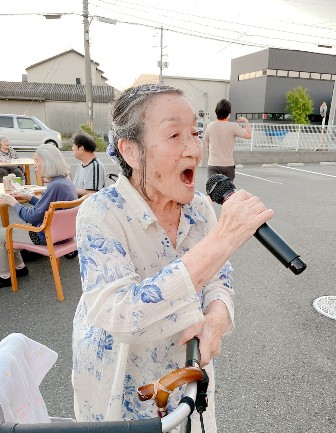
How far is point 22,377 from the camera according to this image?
1.03 m

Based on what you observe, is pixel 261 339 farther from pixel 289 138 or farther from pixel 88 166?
pixel 289 138

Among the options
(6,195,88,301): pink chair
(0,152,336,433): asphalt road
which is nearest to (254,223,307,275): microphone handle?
(0,152,336,433): asphalt road

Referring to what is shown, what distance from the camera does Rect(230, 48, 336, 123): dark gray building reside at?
106 ft

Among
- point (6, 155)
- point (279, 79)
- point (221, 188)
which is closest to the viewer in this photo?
point (221, 188)

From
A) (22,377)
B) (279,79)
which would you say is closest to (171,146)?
(22,377)

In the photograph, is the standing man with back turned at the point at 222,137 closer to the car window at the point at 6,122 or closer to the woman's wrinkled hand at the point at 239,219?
the woman's wrinkled hand at the point at 239,219

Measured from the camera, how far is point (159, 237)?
1.04 meters

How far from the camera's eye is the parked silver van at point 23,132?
14430 millimetres

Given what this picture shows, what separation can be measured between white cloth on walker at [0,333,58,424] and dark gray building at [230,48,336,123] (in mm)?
34809

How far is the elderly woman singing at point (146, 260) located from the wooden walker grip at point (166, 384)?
0.48ft

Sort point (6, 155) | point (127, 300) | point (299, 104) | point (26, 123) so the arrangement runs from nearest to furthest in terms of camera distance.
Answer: point (127, 300) → point (6, 155) → point (26, 123) → point (299, 104)

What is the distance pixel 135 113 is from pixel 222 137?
443 cm

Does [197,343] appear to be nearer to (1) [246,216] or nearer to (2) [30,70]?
(1) [246,216]

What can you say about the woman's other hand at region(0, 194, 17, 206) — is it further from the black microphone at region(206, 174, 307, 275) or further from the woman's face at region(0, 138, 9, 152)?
the woman's face at region(0, 138, 9, 152)
